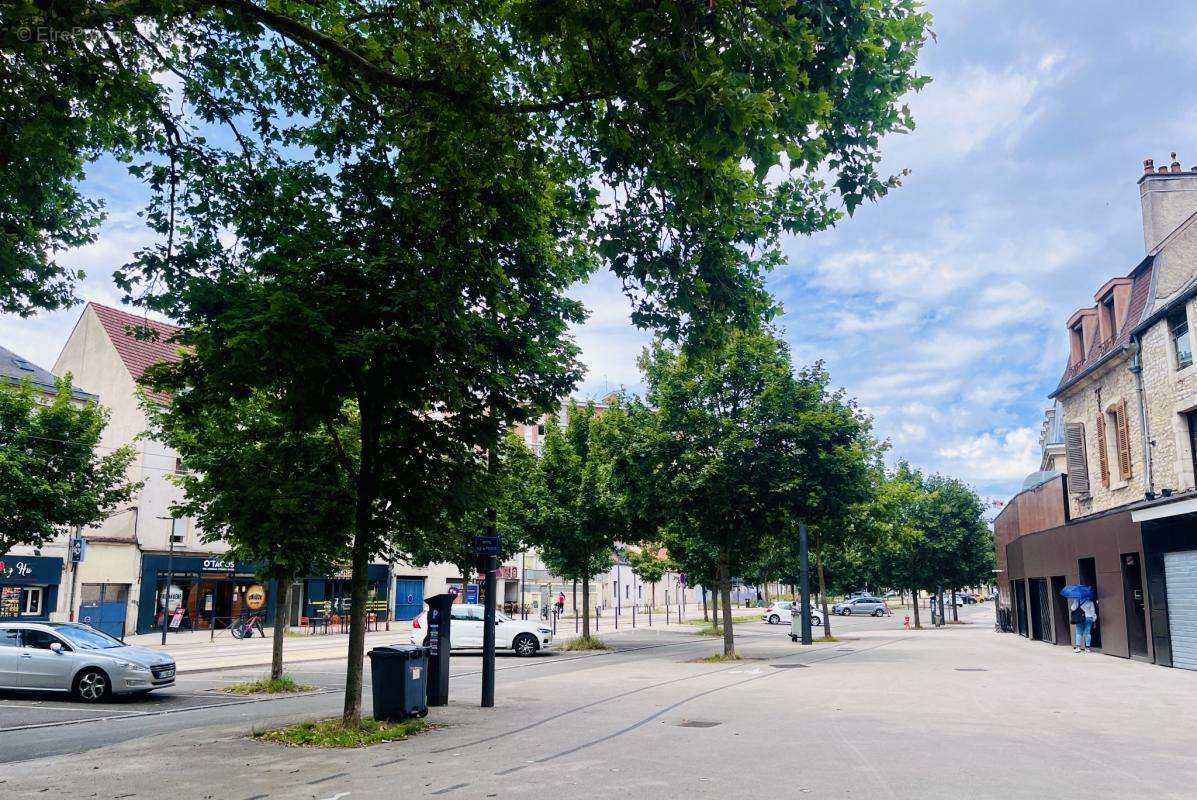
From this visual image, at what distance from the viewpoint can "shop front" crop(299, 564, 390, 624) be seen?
42.4m

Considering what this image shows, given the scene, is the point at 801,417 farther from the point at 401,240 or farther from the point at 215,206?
the point at 215,206

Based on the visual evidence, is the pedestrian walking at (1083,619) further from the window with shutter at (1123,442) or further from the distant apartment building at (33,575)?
the distant apartment building at (33,575)

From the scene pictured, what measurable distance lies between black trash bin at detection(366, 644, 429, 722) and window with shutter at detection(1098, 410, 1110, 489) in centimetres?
2124

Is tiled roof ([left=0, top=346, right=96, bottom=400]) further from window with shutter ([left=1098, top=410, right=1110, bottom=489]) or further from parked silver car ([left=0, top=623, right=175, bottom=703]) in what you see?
window with shutter ([left=1098, top=410, right=1110, bottom=489])

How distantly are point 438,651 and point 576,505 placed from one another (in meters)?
14.1

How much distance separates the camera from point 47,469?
69.4ft

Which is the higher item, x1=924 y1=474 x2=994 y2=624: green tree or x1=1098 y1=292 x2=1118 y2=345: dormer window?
x1=1098 y1=292 x2=1118 y2=345: dormer window

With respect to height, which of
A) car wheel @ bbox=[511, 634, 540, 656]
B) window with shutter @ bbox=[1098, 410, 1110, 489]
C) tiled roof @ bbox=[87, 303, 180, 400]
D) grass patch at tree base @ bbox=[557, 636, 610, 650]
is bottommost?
grass patch at tree base @ bbox=[557, 636, 610, 650]

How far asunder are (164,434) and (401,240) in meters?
7.52

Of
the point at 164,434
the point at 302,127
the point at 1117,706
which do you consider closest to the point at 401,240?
the point at 302,127

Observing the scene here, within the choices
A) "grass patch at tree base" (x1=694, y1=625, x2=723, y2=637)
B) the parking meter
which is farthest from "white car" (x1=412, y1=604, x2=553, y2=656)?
"grass patch at tree base" (x1=694, y1=625, x2=723, y2=637)

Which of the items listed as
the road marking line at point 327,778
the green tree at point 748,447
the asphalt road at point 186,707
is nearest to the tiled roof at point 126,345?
the asphalt road at point 186,707

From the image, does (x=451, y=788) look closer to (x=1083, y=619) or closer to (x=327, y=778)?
(x=327, y=778)

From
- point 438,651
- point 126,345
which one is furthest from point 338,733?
point 126,345
